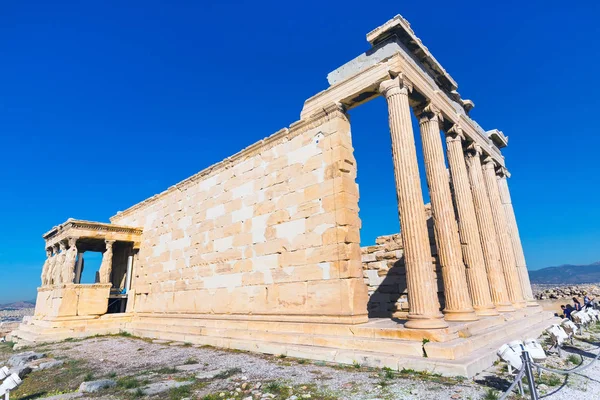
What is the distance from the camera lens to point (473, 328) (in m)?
8.17

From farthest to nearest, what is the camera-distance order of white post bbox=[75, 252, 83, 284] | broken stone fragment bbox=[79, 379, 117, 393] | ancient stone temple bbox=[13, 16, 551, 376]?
white post bbox=[75, 252, 83, 284] < ancient stone temple bbox=[13, 16, 551, 376] < broken stone fragment bbox=[79, 379, 117, 393]

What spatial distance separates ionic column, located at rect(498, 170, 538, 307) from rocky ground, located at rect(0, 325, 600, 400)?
649cm

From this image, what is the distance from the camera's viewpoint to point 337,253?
8.67 m

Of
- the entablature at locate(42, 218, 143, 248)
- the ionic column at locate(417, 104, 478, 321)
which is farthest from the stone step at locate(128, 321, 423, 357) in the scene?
the entablature at locate(42, 218, 143, 248)

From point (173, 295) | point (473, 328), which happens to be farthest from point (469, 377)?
point (173, 295)

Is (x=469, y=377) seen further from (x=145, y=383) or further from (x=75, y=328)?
(x=75, y=328)

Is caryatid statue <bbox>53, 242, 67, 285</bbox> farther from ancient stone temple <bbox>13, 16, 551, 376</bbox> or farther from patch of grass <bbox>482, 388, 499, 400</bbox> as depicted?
patch of grass <bbox>482, 388, 499, 400</bbox>

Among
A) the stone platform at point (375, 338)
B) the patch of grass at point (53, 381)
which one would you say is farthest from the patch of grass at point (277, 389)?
the patch of grass at point (53, 381)

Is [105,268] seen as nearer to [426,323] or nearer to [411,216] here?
[411,216]

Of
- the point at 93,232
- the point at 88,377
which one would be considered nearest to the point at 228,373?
the point at 88,377

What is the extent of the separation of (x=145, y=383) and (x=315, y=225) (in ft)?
16.8

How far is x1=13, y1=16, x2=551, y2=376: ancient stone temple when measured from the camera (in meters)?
8.12

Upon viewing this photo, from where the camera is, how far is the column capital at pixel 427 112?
34.9ft

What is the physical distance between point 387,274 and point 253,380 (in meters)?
10.0
